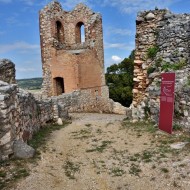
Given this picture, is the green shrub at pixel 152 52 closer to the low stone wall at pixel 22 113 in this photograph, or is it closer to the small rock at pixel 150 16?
the small rock at pixel 150 16

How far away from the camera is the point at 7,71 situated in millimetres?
9875

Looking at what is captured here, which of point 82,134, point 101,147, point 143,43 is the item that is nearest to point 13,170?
point 101,147

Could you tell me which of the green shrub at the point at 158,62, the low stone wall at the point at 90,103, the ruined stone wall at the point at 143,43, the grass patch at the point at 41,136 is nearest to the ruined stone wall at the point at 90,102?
the low stone wall at the point at 90,103

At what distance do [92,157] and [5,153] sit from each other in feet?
6.20

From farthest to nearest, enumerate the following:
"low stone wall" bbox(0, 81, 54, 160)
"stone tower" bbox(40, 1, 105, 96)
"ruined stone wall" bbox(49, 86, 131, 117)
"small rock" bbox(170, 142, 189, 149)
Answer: "stone tower" bbox(40, 1, 105, 96), "ruined stone wall" bbox(49, 86, 131, 117), "small rock" bbox(170, 142, 189, 149), "low stone wall" bbox(0, 81, 54, 160)

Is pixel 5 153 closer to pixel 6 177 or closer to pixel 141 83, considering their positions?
pixel 6 177

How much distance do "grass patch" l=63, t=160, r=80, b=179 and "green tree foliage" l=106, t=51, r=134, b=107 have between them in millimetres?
21276

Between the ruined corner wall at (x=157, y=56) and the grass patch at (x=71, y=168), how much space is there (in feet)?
10.9

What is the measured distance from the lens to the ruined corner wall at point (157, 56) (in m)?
9.27

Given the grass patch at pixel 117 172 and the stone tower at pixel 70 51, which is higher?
the stone tower at pixel 70 51

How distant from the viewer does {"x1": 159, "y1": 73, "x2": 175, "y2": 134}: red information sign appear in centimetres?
795

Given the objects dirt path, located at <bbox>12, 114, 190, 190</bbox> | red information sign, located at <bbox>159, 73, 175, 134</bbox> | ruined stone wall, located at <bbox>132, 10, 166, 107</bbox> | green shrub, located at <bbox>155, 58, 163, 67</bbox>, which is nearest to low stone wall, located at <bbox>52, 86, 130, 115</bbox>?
ruined stone wall, located at <bbox>132, 10, 166, 107</bbox>

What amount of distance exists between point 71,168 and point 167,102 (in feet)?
11.5

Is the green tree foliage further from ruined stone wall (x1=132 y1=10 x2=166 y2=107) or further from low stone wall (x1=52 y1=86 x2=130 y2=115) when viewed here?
ruined stone wall (x1=132 y1=10 x2=166 y2=107)
